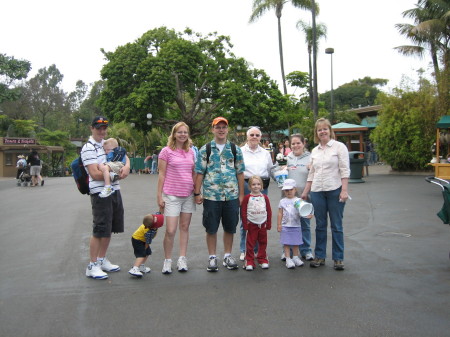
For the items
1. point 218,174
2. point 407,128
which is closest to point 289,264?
point 218,174

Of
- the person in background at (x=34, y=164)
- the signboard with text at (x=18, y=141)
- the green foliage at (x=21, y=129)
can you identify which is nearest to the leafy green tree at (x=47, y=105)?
the green foliage at (x=21, y=129)

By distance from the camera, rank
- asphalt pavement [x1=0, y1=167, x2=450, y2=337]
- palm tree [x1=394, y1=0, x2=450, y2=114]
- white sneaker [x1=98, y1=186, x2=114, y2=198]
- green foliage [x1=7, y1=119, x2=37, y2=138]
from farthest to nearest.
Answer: green foliage [x1=7, y1=119, x2=37, y2=138] → palm tree [x1=394, y1=0, x2=450, y2=114] → white sneaker [x1=98, y1=186, x2=114, y2=198] → asphalt pavement [x1=0, y1=167, x2=450, y2=337]

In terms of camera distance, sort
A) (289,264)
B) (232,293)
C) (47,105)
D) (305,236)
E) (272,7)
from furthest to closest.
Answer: (47,105), (272,7), (305,236), (289,264), (232,293)

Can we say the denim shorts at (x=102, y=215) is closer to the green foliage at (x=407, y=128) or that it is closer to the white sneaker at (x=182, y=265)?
the white sneaker at (x=182, y=265)

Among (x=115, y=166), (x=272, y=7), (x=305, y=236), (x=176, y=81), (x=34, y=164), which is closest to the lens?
(x=115, y=166)

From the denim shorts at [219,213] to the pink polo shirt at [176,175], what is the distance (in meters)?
0.32

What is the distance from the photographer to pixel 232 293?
4.47 m

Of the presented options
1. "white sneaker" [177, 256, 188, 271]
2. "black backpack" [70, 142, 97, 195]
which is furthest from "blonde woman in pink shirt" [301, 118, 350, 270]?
"black backpack" [70, 142, 97, 195]

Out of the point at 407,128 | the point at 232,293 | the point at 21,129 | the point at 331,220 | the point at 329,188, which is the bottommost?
the point at 232,293

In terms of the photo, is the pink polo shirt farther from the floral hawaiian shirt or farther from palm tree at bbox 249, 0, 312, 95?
palm tree at bbox 249, 0, 312, 95

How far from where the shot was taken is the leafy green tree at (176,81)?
97.0 ft

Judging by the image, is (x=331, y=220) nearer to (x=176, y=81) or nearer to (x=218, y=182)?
(x=218, y=182)

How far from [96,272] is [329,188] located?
298 centimetres

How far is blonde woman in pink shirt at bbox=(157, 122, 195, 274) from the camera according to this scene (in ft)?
17.1
